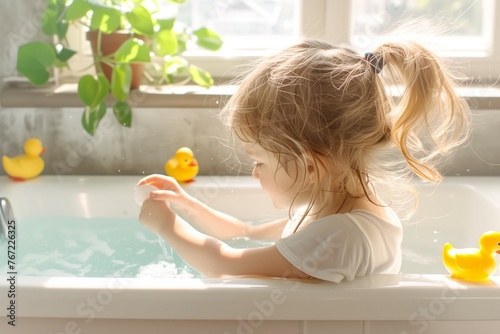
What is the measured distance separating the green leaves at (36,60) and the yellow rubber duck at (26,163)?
0.49ft

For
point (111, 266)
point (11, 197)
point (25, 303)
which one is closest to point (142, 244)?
point (111, 266)

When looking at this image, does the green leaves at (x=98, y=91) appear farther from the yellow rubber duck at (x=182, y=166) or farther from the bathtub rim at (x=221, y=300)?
the bathtub rim at (x=221, y=300)

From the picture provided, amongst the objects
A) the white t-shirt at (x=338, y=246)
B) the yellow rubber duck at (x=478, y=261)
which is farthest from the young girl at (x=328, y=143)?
the yellow rubber duck at (x=478, y=261)

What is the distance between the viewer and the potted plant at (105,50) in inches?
78.0

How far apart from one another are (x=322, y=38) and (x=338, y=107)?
0.98 meters

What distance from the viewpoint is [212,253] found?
1.34 meters

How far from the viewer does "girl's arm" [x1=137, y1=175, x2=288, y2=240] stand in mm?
1547

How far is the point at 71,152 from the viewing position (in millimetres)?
2145

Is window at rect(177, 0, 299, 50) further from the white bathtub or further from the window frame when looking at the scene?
the white bathtub

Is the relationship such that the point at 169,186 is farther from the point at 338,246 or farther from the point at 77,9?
the point at 77,9

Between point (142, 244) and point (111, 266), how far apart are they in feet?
0.44

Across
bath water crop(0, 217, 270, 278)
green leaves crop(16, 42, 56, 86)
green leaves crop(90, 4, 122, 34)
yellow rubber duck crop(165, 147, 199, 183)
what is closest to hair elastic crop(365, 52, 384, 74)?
bath water crop(0, 217, 270, 278)

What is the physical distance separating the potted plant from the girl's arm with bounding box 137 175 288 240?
1.43ft

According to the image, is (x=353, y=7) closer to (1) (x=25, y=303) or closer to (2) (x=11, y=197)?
(2) (x=11, y=197)
